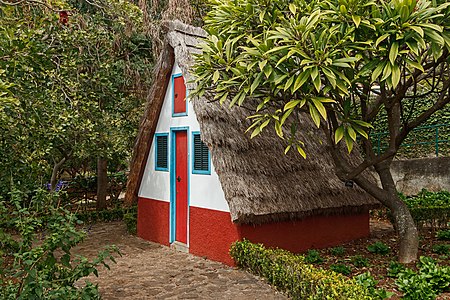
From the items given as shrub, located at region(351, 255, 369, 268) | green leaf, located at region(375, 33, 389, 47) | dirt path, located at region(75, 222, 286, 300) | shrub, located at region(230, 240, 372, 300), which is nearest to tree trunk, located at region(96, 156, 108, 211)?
dirt path, located at region(75, 222, 286, 300)

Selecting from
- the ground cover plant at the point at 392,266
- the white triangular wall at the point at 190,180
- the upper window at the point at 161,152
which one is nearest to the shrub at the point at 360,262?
the ground cover plant at the point at 392,266

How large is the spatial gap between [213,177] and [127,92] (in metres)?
5.92

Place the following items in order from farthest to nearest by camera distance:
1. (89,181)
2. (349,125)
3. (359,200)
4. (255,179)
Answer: (89,181) → (359,200) → (255,179) → (349,125)

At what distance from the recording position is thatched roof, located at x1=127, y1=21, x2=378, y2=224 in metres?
7.68

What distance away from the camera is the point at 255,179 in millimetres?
7926

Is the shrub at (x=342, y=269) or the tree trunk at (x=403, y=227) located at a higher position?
the tree trunk at (x=403, y=227)

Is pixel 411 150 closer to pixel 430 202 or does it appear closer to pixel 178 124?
pixel 430 202

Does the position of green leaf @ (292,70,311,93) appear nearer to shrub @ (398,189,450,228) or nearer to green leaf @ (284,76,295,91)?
green leaf @ (284,76,295,91)

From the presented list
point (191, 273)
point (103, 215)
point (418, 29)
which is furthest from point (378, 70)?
point (103, 215)

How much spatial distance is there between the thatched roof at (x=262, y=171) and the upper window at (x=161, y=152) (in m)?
2.00

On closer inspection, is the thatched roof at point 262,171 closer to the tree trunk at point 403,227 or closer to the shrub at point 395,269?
the tree trunk at point 403,227

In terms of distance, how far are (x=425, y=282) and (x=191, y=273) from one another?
12.8ft

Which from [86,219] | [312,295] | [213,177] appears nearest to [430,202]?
[213,177]

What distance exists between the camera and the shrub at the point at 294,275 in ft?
16.9
